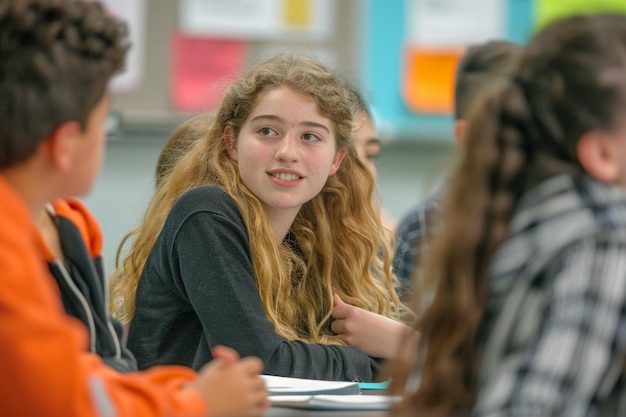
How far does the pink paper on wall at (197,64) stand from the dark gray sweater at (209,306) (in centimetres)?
200

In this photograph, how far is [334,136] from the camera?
2.13 meters

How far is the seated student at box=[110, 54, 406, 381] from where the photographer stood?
1854 mm

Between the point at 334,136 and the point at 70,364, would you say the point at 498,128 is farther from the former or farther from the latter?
the point at 334,136

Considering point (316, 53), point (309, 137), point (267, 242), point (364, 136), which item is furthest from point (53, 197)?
point (316, 53)

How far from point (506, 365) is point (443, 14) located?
3212mm

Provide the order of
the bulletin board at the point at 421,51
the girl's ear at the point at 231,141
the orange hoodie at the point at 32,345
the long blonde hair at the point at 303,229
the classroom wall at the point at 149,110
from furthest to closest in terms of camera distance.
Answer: the bulletin board at the point at 421,51, the classroom wall at the point at 149,110, the girl's ear at the point at 231,141, the long blonde hair at the point at 303,229, the orange hoodie at the point at 32,345

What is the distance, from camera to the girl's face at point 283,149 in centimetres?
204

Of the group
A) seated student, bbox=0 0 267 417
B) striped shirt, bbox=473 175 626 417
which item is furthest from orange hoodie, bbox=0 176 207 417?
striped shirt, bbox=473 175 626 417

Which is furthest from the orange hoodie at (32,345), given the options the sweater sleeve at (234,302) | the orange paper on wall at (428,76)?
the orange paper on wall at (428,76)

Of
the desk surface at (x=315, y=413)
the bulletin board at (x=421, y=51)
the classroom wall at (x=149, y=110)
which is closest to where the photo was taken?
the desk surface at (x=315, y=413)

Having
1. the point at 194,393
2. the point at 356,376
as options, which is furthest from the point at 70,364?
the point at 356,376

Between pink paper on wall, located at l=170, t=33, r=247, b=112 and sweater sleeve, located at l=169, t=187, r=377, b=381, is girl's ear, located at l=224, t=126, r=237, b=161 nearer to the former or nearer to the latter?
sweater sleeve, located at l=169, t=187, r=377, b=381

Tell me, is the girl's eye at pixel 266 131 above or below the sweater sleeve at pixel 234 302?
above

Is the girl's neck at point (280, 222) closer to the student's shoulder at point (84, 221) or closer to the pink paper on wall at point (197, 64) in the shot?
the student's shoulder at point (84, 221)
